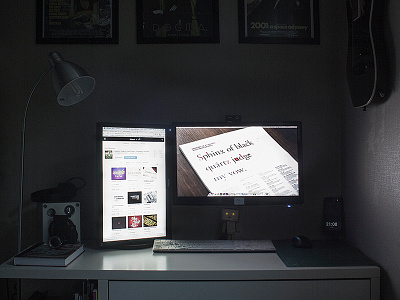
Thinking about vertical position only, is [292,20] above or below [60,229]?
above

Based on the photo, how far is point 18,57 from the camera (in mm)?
1688

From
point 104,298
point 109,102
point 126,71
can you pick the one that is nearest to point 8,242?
point 104,298

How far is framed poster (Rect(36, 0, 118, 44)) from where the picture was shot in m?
1.68

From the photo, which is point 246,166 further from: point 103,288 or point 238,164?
point 103,288

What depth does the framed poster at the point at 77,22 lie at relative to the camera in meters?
1.68

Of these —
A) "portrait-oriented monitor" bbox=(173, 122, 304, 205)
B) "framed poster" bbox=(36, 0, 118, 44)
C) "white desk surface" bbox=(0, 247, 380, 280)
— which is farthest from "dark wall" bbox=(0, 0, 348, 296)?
"white desk surface" bbox=(0, 247, 380, 280)

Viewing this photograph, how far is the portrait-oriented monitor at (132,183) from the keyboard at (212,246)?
0.09 meters

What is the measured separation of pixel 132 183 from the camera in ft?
4.84

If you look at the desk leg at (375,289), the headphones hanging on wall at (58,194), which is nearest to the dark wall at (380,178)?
the desk leg at (375,289)

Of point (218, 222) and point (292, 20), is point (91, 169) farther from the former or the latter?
point (292, 20)

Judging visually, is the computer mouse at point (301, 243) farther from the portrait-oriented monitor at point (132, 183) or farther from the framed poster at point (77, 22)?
the framed poster at point (77, 22)

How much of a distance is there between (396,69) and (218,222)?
1064mm

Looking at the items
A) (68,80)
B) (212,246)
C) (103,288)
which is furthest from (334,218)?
(68,80)

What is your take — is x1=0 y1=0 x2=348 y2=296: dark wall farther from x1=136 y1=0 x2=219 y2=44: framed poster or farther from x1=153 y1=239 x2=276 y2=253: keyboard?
x1=153 y1=239 x2=276 y2=253: keyboard
